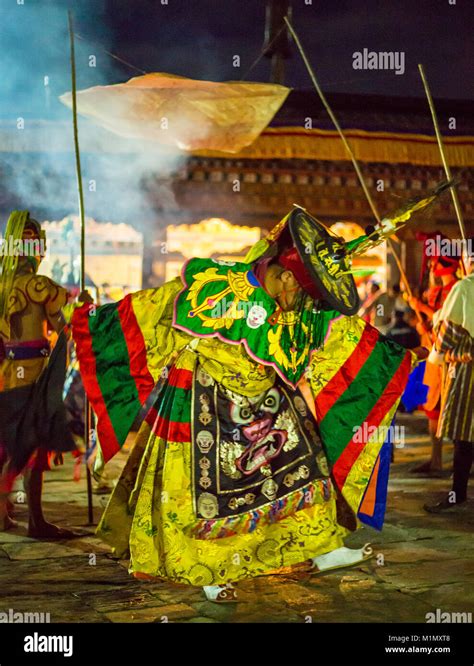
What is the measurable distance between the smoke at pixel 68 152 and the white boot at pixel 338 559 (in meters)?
6.77

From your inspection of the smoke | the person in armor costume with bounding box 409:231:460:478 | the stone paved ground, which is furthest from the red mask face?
the smoke

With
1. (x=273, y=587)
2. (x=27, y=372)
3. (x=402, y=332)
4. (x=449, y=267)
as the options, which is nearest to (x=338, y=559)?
(x=273, y=587)

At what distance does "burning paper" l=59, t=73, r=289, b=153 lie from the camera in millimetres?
9438

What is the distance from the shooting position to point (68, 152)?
35.1 feet

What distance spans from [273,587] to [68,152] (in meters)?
7.27

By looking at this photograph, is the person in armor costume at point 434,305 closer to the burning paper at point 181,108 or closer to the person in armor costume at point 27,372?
the burning paper at point 181,108

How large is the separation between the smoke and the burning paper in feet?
1.48

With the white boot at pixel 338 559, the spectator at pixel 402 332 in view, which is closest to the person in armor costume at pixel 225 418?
the white boot at pixel 338 559

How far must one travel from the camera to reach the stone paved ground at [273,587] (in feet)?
13.6

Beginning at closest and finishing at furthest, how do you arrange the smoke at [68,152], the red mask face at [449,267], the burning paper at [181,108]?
the red mask face at [449,267] → the burning paper at [181,108] → the smoke at [68,152]

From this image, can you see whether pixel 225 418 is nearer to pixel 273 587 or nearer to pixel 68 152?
pixel 273 587

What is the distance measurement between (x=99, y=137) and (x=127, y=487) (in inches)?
267
